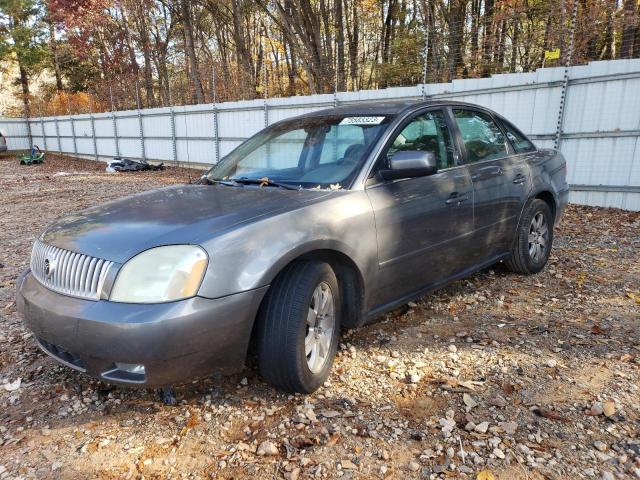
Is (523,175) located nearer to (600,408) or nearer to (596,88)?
(600,408)

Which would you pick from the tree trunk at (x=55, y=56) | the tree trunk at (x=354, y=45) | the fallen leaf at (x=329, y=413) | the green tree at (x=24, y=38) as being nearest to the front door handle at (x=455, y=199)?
the fallen leaf at (x=329, y=413)

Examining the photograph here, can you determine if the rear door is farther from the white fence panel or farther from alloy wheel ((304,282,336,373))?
the white fence panel

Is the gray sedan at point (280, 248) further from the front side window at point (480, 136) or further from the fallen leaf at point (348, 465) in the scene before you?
the fallen leaf at point (348, 465)

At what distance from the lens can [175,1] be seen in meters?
21.6

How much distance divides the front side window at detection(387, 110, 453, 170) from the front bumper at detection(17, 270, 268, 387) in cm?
157

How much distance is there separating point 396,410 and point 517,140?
3.05 m

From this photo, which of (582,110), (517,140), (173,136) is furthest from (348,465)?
(173,136)

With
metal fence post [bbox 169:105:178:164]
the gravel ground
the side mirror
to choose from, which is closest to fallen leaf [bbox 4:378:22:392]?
the gravel ground

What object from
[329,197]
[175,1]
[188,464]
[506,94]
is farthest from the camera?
[175,1]

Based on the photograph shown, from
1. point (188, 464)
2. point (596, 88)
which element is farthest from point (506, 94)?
point (188, 464)

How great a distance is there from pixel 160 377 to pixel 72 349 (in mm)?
451

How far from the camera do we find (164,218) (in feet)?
8.25

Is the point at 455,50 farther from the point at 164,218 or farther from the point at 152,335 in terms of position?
the point at 152,335

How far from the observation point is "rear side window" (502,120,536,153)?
4359mm
